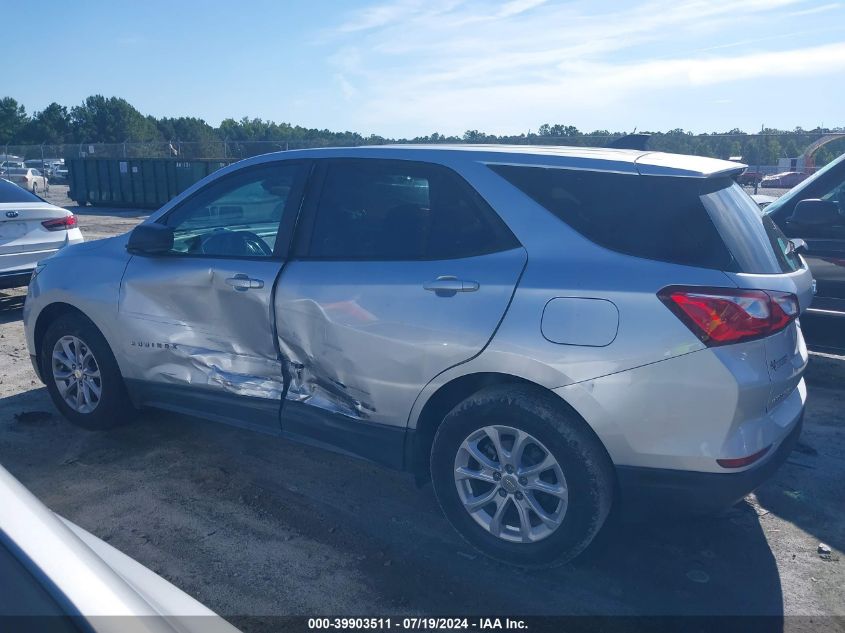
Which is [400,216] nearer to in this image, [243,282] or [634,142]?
[243,282]

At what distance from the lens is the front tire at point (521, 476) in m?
3.21

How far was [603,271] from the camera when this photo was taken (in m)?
3.18

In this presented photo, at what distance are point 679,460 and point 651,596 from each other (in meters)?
0.67

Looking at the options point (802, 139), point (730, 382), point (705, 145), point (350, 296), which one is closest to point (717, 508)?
point (730, 382)

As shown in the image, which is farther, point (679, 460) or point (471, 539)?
point (471, 539)

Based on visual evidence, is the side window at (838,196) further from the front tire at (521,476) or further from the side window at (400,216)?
the front tire at (521,476)

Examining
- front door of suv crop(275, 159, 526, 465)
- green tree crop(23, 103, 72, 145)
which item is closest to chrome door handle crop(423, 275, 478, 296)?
front door of suv crop(275, 159, 526, 465)

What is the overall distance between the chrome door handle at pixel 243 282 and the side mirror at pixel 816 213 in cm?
394

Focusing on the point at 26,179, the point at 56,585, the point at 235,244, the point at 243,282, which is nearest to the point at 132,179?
the point at 26,179

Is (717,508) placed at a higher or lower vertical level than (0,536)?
lower

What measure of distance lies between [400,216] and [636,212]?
1.18 m

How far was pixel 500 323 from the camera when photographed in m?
3.32

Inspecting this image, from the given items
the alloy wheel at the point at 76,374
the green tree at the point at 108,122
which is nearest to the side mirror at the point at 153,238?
the alloy wheel at the point at 76,374

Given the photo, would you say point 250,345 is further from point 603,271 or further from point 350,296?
point 603,271
